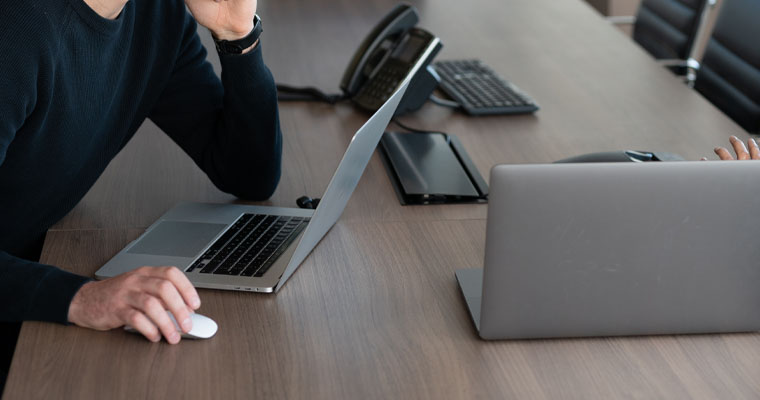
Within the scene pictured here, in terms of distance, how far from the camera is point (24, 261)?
1001 mm

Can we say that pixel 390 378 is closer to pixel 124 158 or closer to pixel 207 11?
pixel 207 11

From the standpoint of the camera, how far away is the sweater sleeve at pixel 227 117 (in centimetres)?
129

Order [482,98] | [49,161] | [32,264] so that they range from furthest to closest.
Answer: [482,98] < [49,161] < [32,264]

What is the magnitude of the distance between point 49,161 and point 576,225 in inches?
30.2

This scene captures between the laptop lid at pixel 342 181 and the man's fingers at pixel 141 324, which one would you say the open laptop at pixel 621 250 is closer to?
the laptop lid at pixel 342 181

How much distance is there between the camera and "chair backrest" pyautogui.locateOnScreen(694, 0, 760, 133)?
2.15 metres

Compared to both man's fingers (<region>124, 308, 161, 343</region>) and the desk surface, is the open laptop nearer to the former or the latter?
the desk surface

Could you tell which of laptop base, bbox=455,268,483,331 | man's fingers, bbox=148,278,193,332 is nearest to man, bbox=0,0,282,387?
man's fingers, bbox=148,278,193,332

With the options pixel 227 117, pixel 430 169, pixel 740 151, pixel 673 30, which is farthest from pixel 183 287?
pixel 673 30

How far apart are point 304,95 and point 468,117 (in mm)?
384

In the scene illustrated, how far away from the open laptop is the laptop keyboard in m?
0.33

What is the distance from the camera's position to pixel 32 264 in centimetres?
99

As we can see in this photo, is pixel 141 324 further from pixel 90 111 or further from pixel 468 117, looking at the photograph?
pixel 468 117

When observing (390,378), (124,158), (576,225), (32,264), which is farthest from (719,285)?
(124,158)
